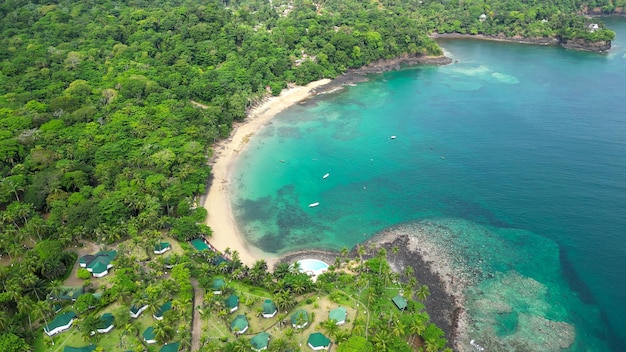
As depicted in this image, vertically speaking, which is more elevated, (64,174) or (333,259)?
(64,174)

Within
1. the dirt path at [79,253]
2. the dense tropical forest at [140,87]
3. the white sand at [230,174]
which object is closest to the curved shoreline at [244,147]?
the white sand at [230,174]

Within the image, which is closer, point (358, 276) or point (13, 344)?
point (13, 344)

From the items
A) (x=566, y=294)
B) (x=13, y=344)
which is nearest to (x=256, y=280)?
(x=13, y=344)

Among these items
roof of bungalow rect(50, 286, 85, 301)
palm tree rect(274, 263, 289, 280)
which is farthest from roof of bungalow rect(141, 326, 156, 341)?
palm tree rect(274, 263, 289, 280)

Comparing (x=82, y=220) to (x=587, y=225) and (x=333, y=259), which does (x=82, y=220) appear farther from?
(x=587, y=225)

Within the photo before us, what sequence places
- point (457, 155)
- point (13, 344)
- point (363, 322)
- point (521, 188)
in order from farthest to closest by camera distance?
1. point (457, 155)
2. point (521, 188)
3. point (363, 322)
4. point (13, 344)

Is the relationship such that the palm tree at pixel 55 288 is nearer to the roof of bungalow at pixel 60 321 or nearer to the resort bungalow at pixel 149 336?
the roof of bungalow at pixel 60 321
